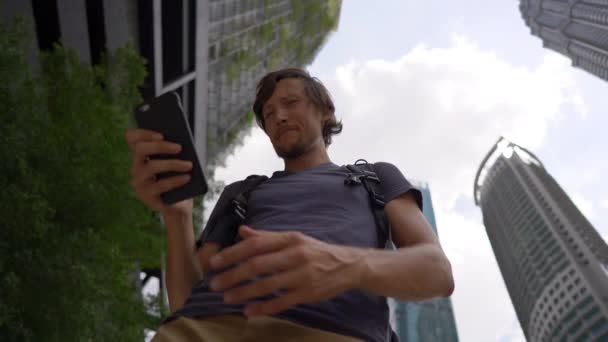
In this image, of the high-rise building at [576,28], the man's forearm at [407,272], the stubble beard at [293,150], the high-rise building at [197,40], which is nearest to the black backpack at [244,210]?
the stubble beard at [293,150]

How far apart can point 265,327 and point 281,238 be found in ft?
1.63

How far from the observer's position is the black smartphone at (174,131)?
79.4 inches

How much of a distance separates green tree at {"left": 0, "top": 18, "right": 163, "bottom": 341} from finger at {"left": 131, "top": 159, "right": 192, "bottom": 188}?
19.0 feet

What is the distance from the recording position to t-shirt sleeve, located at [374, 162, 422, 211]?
2.20 metres

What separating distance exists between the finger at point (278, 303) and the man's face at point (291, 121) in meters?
1.43

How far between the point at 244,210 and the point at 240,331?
0.80 metres

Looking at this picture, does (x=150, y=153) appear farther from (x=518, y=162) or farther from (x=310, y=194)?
(x=518, y=162)

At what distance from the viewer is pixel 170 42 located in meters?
18.0

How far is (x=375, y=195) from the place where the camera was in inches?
87.4

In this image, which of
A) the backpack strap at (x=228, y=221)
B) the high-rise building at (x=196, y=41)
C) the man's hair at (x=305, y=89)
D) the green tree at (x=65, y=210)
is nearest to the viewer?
the backpack strap at (x=228, y=221)

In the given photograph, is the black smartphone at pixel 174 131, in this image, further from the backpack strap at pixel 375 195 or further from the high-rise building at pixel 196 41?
the high-rise building at pixel 196 41

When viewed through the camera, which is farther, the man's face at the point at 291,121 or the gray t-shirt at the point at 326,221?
the man's face at the point at 291,121

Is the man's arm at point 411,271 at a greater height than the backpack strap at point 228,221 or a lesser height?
lesser

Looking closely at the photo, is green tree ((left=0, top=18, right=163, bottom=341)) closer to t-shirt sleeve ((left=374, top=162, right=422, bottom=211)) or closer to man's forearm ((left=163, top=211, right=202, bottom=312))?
man's forearm ((left=163, top=211, right=202, bottom=312))
